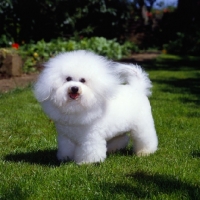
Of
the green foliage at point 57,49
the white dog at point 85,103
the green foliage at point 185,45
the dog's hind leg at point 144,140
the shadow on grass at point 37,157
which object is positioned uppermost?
the white dog at point 85,103

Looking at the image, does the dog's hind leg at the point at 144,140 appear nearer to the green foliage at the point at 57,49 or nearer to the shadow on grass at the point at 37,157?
the shadow on grass at the point at 37,157

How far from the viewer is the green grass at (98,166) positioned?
11.4 ft

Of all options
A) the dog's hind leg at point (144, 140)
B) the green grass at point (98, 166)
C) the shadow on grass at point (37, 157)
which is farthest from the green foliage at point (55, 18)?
the dog's hind leg at point (144, 140)

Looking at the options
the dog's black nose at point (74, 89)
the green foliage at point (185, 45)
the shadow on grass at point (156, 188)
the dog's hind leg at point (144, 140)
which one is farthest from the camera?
the green foliage at point (185, 45)

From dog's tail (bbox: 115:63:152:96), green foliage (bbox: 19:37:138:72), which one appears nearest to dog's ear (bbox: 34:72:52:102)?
dog's tail (bbox: 115:63:152:96)

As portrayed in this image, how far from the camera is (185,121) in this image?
21.3ft

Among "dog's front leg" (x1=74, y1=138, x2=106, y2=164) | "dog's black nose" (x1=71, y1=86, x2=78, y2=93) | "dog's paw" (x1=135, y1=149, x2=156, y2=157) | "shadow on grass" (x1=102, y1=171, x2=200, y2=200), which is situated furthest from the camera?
"dog's paw" (x1=135, y1=149, x2=156, y2=157)

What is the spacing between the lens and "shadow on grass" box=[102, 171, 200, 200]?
3410 millimetres

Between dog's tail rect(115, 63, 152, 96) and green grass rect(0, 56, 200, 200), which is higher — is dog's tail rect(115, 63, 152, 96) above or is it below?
above

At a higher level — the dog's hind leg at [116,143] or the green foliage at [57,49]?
the dog's hind leg at [116,143]

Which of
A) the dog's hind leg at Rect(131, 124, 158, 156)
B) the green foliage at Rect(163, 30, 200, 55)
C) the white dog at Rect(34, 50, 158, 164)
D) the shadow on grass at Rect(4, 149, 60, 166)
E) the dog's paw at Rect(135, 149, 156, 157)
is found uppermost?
the white dog at Rect(34, 50, 158, 164)

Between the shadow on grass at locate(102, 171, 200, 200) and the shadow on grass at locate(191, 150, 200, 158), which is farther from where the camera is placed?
the shadow on grass at locate(191, 150, 200, 158)

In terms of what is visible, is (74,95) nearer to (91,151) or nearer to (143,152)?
(91,151)

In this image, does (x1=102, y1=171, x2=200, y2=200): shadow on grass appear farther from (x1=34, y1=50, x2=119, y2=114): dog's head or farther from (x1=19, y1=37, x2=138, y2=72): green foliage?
(x1=19, y1=37, x2=138, y2=72): green foliage
